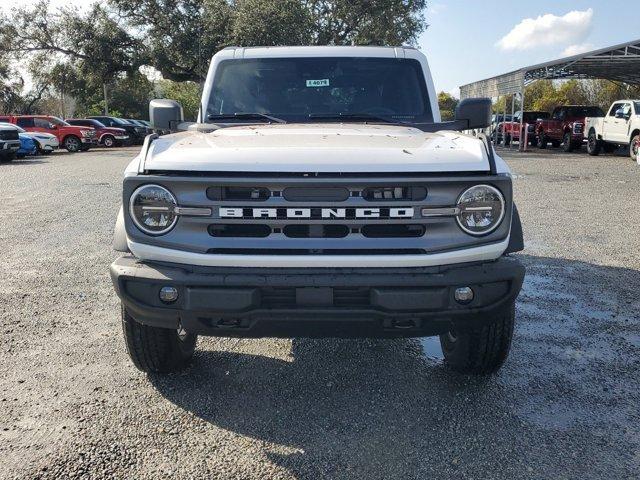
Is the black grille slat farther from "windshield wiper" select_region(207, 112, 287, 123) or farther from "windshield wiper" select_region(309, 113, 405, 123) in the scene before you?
"windshield wiper" select_region(309, 113, 405, 123)

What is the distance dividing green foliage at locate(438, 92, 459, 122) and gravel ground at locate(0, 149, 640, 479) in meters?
1.68

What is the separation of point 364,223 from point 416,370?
1.37m

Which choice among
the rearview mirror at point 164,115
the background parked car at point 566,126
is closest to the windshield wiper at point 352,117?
the rearview mirror at point 164,115

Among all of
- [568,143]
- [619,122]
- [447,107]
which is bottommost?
[568,143]

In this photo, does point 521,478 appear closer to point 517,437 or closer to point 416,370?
point 517,437

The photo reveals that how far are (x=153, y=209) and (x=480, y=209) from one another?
1.52 meters

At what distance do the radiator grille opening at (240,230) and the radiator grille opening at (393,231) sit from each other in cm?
47

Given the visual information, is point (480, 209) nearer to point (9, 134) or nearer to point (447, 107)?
point (9, 134)

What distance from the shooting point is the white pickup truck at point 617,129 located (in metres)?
19.3

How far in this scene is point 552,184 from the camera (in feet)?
43.8

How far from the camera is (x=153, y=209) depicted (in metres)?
2.78

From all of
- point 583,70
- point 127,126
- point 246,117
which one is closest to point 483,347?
point 246,117

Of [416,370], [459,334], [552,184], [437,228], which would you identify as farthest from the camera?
[552,184]

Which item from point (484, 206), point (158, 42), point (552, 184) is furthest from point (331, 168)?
point (158, 42)
